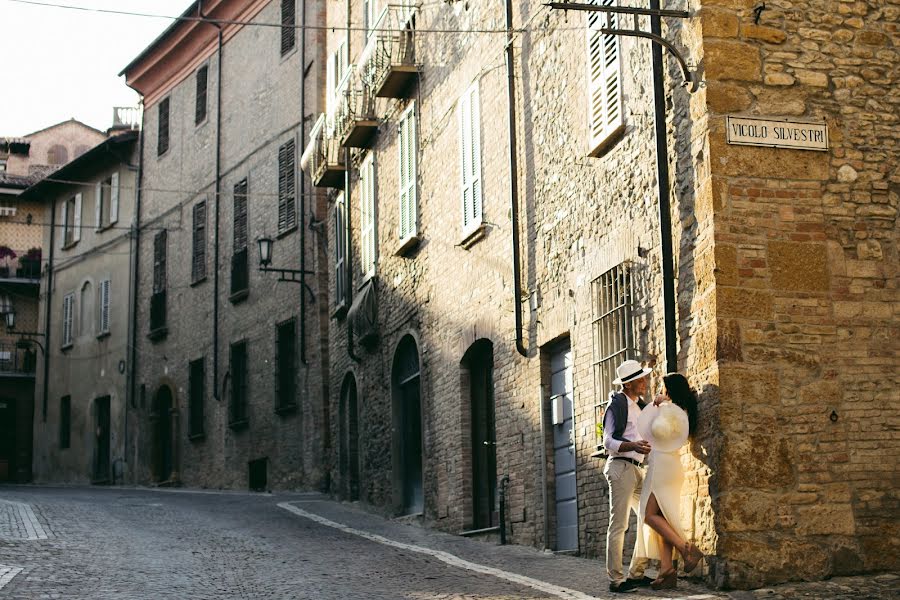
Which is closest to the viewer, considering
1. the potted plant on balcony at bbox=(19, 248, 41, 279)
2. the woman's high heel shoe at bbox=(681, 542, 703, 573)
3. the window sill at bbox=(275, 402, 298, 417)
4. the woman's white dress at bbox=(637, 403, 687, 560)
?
the woman's high heel shoe at bbox=(681, 542, 703, 573)

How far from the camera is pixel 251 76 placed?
98.2 ft

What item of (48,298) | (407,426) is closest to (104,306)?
(48,298)

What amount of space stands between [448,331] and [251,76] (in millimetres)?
14508

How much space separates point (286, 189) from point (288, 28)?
3.45m

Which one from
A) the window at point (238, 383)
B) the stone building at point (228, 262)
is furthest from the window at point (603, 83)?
the window at point (238, 383)

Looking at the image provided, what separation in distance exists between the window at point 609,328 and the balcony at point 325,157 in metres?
10.5

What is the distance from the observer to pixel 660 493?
32.7 ft

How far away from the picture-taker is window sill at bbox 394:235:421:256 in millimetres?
18469


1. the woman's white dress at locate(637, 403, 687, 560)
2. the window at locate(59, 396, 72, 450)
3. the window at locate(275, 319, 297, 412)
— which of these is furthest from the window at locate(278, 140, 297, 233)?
the woman's white dress at locate(637, 403, 687, 560)

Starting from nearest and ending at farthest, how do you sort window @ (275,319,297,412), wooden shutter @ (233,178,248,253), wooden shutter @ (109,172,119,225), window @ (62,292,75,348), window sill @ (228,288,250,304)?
window @ (275,319,297,412)
window sill @ (228,288,250,304)
wooden shutter @ (233,178,248,253)
wooden shutter @ (109,172,119,225)
window @ (62,292,75,348)

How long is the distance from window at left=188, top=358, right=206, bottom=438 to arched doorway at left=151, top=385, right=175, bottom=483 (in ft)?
3.48

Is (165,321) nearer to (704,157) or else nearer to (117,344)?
(117,344)

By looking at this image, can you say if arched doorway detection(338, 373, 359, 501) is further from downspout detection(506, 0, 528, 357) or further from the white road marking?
downspout detection(506, 0, 528, 357)

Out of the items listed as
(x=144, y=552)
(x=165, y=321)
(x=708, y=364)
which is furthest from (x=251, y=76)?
(x=708, y=364)
